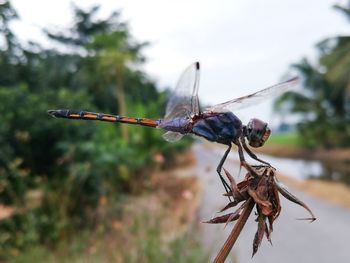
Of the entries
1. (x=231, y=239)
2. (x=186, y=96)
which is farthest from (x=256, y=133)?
(x=231, y=239)

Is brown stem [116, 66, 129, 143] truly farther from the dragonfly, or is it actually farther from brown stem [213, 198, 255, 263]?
brown stem [213, 198, 255, 263]

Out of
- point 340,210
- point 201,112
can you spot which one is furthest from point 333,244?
point 201,112

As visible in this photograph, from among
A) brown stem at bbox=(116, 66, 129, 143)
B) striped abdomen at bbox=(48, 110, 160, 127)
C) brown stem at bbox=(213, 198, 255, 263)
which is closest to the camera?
brown stem at bbox=(213, 198, 255, 263)

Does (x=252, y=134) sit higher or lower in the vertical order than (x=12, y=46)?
lower

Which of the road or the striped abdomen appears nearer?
the striped abdomen

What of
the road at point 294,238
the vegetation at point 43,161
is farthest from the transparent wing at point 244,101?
the road at point 294,238

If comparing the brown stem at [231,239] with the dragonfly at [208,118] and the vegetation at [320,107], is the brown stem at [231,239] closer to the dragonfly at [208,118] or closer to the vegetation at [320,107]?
the dragonfly at [208,118]

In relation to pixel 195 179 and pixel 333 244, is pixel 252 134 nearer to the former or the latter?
pixel 333 244

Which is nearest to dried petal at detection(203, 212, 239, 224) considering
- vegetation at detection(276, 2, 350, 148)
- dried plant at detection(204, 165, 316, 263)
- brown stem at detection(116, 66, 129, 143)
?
dried plant at detection(204, 165, 316, 263)
